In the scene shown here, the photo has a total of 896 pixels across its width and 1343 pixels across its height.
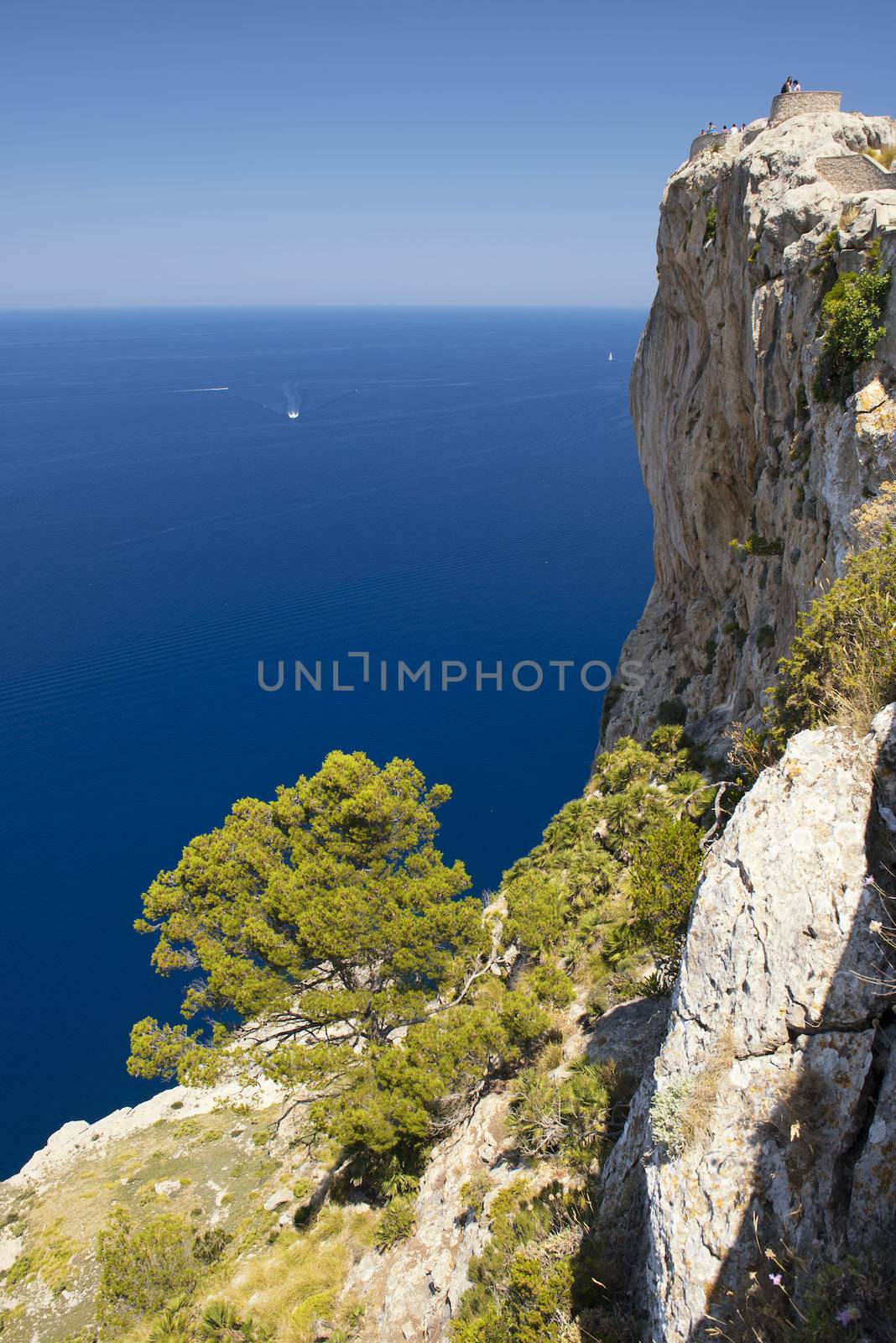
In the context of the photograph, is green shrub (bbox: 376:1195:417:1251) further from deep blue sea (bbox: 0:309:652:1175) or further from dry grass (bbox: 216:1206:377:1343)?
deep blue sea (bbox: 0:309:652:1175)

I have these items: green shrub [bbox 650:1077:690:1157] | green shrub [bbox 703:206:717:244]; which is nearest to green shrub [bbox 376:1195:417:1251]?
green shrub [bbox 650:1077:690:1157]

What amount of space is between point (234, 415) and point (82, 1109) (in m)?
136

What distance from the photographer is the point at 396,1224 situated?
463 inches

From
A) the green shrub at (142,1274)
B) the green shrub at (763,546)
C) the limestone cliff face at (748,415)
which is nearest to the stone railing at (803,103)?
the limestone cliff face at (748,415)

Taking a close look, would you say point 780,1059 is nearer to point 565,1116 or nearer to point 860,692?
point 860,692

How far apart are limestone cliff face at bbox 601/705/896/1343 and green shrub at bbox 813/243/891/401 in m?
10.5

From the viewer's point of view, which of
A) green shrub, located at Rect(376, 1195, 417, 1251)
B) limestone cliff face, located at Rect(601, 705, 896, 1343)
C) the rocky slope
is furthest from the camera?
green shrub, located at Rect(376, 1195, 417, 1251)

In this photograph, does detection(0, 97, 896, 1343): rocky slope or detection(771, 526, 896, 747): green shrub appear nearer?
detection(0, 97, 896, 1343): rocky slope

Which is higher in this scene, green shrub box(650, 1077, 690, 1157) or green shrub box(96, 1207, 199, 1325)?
green shrub box(650, 1077, 690, 1157)

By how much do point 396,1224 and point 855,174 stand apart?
904 inches

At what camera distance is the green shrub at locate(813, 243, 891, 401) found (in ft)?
47.0

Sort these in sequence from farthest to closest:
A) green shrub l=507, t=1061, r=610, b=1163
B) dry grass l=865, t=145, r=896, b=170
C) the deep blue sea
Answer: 1. the deep blue sea
2. dry grass l=865, t=145, r=896, b=170
3. green shrub l=507, t=1061, r=610, b=1163

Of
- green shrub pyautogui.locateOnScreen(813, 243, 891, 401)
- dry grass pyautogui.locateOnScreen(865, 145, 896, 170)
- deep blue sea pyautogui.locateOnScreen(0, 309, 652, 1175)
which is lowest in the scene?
deep blue sea pyautogui.locateOnScreen(0, 309, 652, 1175)

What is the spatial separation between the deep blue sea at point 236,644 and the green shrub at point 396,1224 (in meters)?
24.2
